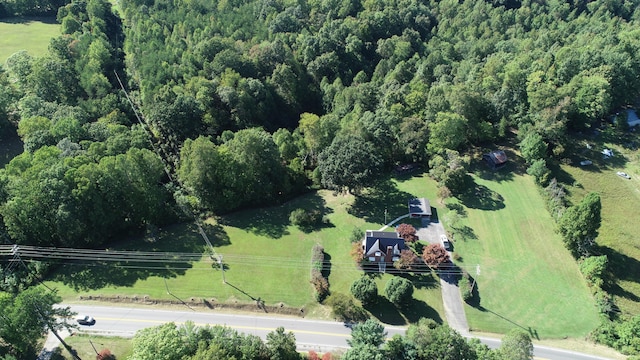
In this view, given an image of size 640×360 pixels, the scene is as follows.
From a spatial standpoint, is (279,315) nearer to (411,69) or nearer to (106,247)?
(106,247)

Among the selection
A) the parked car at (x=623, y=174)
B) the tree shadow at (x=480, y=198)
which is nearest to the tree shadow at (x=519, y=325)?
the tree shadow at (x=480, y=198)

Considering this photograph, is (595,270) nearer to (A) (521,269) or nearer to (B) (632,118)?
(A) (521,269)

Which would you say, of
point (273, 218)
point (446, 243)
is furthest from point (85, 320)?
point (446, 243)

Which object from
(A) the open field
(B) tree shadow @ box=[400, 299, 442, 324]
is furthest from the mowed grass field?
Result: (A) the open field

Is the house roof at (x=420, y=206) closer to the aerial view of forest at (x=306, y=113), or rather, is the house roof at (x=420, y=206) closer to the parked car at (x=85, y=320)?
the aerial view of forest at (x=306, y=113)

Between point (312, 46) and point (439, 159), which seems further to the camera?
point (312, 46)

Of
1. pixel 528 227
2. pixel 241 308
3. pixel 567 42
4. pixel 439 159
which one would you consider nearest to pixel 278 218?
pixel 241 308
